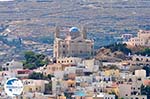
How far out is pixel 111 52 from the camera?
12231cm

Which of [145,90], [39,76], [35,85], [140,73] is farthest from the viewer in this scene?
[140,73]

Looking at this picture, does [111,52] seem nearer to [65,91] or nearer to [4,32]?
[65,91]

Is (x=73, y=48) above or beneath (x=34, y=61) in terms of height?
beneath

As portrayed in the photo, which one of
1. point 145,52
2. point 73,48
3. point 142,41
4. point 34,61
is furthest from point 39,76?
point 142,41

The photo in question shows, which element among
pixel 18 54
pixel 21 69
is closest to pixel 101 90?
pixel 21 69

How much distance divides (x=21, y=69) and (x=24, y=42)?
2711 inches

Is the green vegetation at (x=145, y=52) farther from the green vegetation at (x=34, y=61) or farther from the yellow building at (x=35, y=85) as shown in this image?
the yellow building at (x=35, y=85)

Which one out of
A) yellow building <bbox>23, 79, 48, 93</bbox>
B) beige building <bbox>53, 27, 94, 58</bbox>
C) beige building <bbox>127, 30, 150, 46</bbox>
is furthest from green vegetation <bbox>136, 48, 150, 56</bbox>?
yellow building <bbox>23, 79, 48, 93</bbox>

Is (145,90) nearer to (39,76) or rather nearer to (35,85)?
(35,85)

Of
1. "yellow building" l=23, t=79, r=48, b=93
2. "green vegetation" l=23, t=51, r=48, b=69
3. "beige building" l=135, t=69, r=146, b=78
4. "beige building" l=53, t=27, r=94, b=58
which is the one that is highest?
"yellow building" l=23, t=79, r=48, b=93

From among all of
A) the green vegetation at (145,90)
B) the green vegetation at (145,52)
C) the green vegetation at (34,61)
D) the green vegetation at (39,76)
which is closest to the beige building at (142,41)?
the green vegetation at (145,52)

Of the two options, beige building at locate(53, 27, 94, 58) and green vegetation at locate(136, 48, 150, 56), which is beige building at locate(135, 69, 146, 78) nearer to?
green vegetation at locate(136, 48, 150, 56)

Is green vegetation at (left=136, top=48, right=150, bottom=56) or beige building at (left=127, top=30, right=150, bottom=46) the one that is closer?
green vegetation at (left=136, top=48, right=150, bottom=56)

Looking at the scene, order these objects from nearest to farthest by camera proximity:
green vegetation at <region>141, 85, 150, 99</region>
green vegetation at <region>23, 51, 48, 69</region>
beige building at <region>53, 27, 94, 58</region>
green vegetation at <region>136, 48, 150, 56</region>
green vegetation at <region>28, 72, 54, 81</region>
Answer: green vegetation at <region>141, 85, 150, 99</region>
green vegetation at <region>28, 72, 54, 81</region>
green vegetation at <region>23, 51, 48, 69</region>
green vegetation at <region>136, 48, 150, 56</region>
beige building at <region>53, 27, 94, 58</region>
